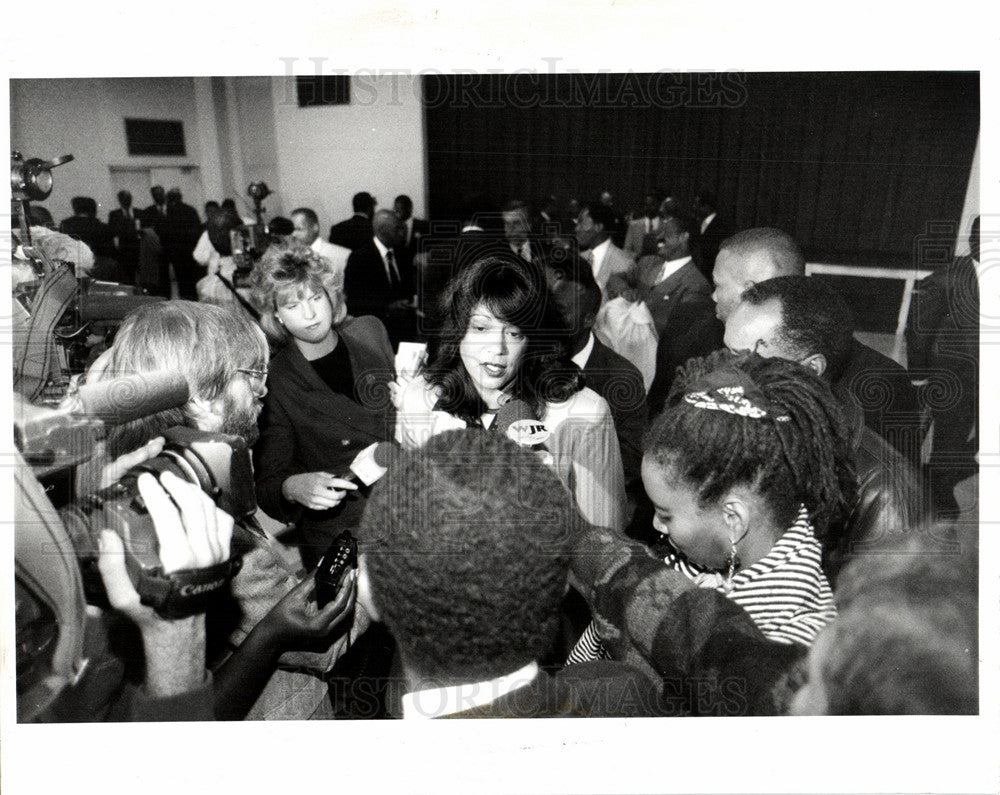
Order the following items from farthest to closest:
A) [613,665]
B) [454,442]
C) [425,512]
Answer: [613,665] → [454,442] → [425,512]

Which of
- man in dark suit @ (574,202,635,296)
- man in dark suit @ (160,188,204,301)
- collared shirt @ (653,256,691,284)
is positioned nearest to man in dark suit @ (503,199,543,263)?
man in dark suit @ (574,202,635,296)

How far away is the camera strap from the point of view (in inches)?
90.5

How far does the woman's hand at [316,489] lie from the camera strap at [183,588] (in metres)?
0.26

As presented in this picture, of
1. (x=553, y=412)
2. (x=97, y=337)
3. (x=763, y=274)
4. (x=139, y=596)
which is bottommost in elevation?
(x=139, y=596)

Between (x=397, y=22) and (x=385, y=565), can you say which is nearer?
(x=385, y=565)

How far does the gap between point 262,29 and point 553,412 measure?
1361 mm

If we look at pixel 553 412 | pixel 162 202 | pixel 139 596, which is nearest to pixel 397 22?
pixel 162 202

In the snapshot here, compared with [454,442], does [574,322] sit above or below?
above

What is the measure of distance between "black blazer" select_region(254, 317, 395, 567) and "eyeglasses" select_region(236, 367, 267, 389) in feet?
0.06

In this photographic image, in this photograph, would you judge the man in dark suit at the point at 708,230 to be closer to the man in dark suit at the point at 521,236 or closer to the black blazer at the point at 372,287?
the man in dark suit at the point at 521,236

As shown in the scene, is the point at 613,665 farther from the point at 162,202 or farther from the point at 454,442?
the point at 162,202

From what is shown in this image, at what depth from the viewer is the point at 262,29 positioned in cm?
233

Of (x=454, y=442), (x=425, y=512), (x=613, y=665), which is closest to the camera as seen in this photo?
(x=425, y=512)

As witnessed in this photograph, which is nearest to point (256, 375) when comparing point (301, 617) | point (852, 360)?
point (301, 617)
